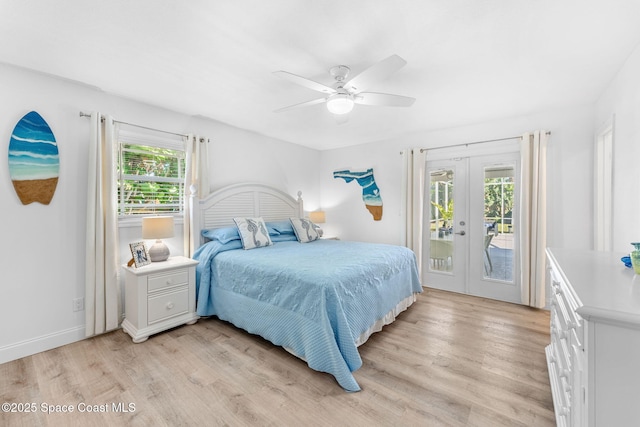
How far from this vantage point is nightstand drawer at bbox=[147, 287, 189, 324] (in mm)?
2592

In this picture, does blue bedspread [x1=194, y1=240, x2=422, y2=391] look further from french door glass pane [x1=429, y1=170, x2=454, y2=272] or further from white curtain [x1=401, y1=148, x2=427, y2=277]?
french door glass pane [x1=429, y1=170, x2=454, y2=272]

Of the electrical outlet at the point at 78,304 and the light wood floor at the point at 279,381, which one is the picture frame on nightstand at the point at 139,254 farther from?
the light wood floor at the point at 279,381

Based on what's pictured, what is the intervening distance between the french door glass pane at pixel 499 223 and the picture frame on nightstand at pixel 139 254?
4.14 metres

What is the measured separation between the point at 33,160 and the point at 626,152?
4.76 meters

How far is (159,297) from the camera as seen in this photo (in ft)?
8.70

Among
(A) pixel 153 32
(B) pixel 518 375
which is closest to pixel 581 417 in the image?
(B) pixel 518 375

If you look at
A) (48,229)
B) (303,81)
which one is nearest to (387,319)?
(303,81)

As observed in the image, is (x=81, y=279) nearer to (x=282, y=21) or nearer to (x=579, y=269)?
(x=282, y=21)

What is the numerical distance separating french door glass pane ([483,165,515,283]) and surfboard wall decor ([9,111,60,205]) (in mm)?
4816

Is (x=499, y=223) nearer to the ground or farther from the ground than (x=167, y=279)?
farther from the ground

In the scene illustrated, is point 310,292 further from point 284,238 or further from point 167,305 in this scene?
point 284,238

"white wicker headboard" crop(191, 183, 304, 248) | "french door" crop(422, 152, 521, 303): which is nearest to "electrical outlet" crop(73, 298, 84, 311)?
"white wicker headboard" crop(191, 183, 304, 248)

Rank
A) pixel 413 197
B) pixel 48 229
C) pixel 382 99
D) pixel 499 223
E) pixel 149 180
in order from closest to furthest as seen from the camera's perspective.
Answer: pixel 382 99 < pixel 48 229 < pixel 149 180 < pixel 499 223 < pixel 413 197

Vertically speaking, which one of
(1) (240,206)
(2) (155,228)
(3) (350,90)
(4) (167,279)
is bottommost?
(4) (167,279)
